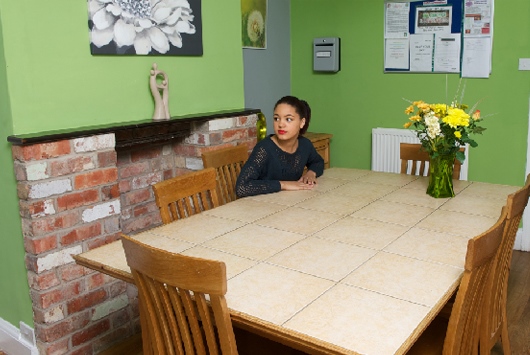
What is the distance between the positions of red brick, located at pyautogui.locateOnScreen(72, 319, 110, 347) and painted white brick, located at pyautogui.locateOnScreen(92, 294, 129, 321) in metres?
0.04

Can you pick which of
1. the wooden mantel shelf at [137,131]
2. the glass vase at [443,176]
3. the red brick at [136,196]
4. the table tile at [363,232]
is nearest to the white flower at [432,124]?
the glass vase at [443,176]

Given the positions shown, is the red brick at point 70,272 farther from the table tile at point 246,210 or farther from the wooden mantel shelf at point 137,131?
the table tile at point 246,210

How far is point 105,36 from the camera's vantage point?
240cm

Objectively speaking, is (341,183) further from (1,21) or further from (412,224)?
(1,21)

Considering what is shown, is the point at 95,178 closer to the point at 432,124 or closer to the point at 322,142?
the point at 432,124

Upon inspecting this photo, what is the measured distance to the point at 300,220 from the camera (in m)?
2.03

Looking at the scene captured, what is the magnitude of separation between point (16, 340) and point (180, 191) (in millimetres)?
1088

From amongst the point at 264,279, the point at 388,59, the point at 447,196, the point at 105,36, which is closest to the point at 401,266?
the point at 264,279

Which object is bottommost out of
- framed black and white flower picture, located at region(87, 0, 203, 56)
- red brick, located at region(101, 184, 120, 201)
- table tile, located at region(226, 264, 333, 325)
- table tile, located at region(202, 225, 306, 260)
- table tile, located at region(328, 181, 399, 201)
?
table tile, located at region(226, 264, 333, 325)

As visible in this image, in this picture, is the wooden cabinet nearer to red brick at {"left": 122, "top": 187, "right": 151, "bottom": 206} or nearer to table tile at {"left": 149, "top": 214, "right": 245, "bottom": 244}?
red brick at {"left": 122, "top": 187, "right": 151, "bottom": 206}

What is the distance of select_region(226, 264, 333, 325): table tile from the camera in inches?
50.8

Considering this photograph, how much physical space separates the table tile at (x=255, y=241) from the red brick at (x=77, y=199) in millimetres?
794

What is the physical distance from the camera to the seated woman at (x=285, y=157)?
2.52 metres

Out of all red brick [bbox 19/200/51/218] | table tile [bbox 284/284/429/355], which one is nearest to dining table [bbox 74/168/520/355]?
table tile [bbox 284/284/429/355]
